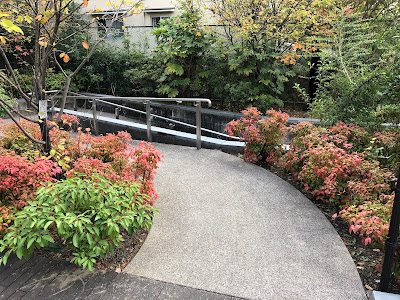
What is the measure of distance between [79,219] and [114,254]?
2.06ft

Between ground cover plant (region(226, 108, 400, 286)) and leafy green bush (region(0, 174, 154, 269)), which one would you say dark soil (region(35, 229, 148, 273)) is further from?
ground cover plant (region(226, 108, 400, 286))

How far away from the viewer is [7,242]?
2.48 meters

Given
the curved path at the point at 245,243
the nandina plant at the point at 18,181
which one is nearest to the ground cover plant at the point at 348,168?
the curved path at the point at 245,243

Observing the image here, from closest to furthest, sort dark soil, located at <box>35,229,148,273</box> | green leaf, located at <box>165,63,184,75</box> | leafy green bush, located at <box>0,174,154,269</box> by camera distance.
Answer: leafy green bush, located at <box>0,174,154,269</box> < dark soil, located at <box>35,229,148,273</box> < green leaf, located at <box>165,63,184,75</box>

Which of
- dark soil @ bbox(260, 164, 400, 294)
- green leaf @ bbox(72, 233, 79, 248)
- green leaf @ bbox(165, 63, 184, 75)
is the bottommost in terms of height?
dark soil @ bbox(260, 164, 400, 294)

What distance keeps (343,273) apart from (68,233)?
7.70 feet

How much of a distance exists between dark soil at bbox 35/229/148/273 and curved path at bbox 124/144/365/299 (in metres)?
0.09

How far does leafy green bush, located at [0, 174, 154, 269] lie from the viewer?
2510mm

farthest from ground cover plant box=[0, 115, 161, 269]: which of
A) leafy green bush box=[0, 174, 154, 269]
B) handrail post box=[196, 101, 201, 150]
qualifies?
handrail post box=[196, 101, 201, 150]

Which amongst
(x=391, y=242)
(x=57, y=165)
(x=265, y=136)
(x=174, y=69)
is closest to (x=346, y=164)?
(x=391, y=242)

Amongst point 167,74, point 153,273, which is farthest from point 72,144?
point 167,74

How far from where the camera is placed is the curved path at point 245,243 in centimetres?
266

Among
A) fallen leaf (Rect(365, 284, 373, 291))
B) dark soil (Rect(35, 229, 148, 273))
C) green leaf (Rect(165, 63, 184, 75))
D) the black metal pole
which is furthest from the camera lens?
green leaf (Rect(165, 63, 184, 75))

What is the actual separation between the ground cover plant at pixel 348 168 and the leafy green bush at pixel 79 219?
1.97m
